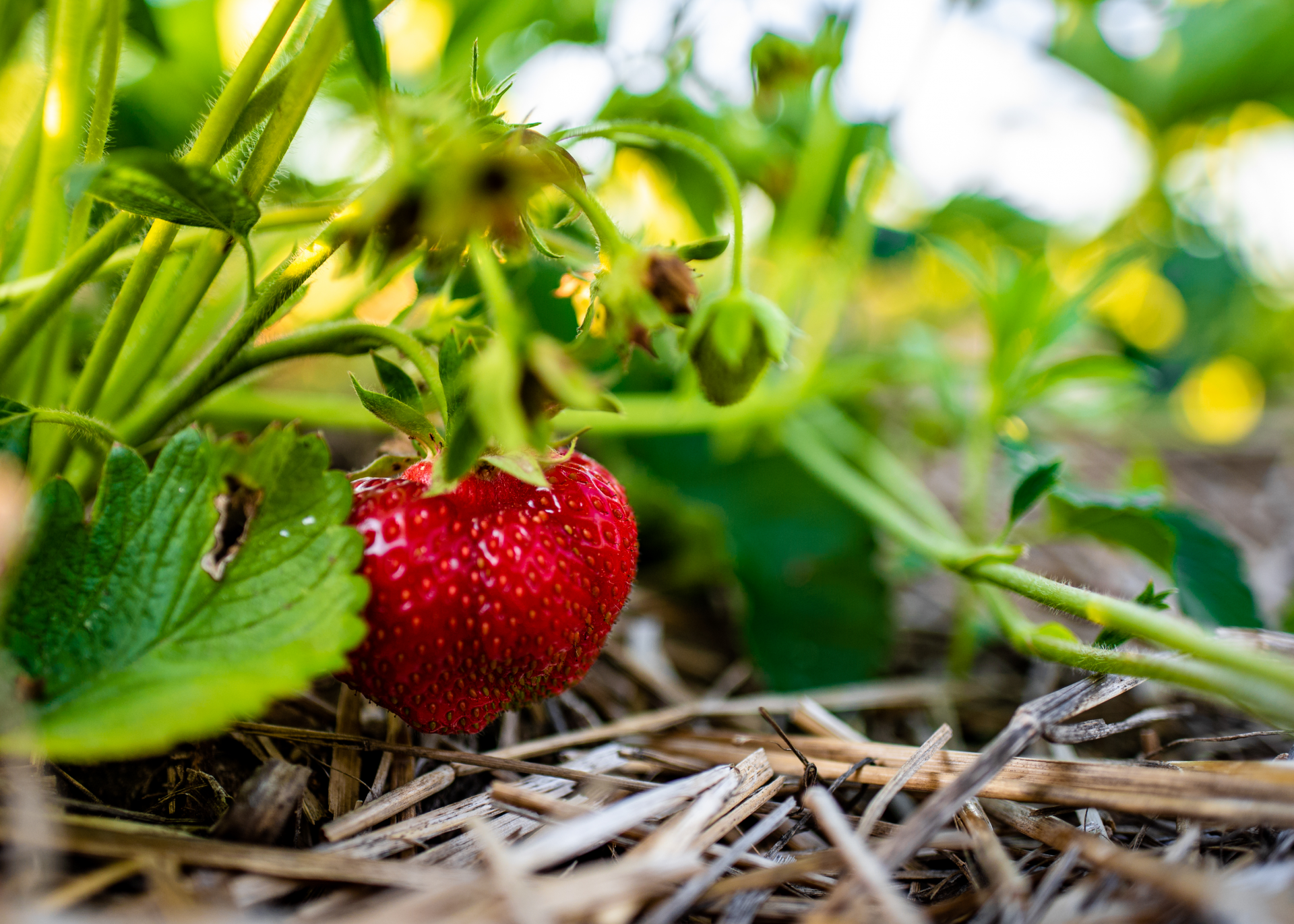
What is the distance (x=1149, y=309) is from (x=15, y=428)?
2741 millimetres

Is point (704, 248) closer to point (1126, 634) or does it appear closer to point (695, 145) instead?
point (695, 145)

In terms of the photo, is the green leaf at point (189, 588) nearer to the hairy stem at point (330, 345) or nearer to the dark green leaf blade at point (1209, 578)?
the hairy stem at point (330, 345)

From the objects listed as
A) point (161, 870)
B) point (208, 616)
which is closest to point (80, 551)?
point (208, 616)

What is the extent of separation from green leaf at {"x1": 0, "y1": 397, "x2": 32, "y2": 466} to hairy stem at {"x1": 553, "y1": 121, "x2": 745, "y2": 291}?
36 cm

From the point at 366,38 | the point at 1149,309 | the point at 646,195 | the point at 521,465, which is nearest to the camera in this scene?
the point at 366,38

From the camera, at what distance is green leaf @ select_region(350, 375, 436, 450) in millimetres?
523

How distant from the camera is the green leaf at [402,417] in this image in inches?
20.6

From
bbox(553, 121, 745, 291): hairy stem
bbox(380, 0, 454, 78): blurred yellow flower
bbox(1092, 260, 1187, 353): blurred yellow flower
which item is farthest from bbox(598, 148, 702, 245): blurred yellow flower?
bbox(1092, 260, 1187, 353): blurred yellow flower

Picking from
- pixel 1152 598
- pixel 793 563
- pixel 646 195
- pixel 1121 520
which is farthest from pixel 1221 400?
pixel 1152 598

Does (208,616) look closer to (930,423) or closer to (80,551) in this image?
(80,551)

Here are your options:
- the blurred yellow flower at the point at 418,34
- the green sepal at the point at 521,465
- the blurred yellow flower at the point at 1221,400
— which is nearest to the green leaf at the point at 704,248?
the green sepal at the point at 521,465

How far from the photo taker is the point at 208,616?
477 mm

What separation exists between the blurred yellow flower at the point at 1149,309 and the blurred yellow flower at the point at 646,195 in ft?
4.32

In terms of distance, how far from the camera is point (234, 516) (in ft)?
1.68
